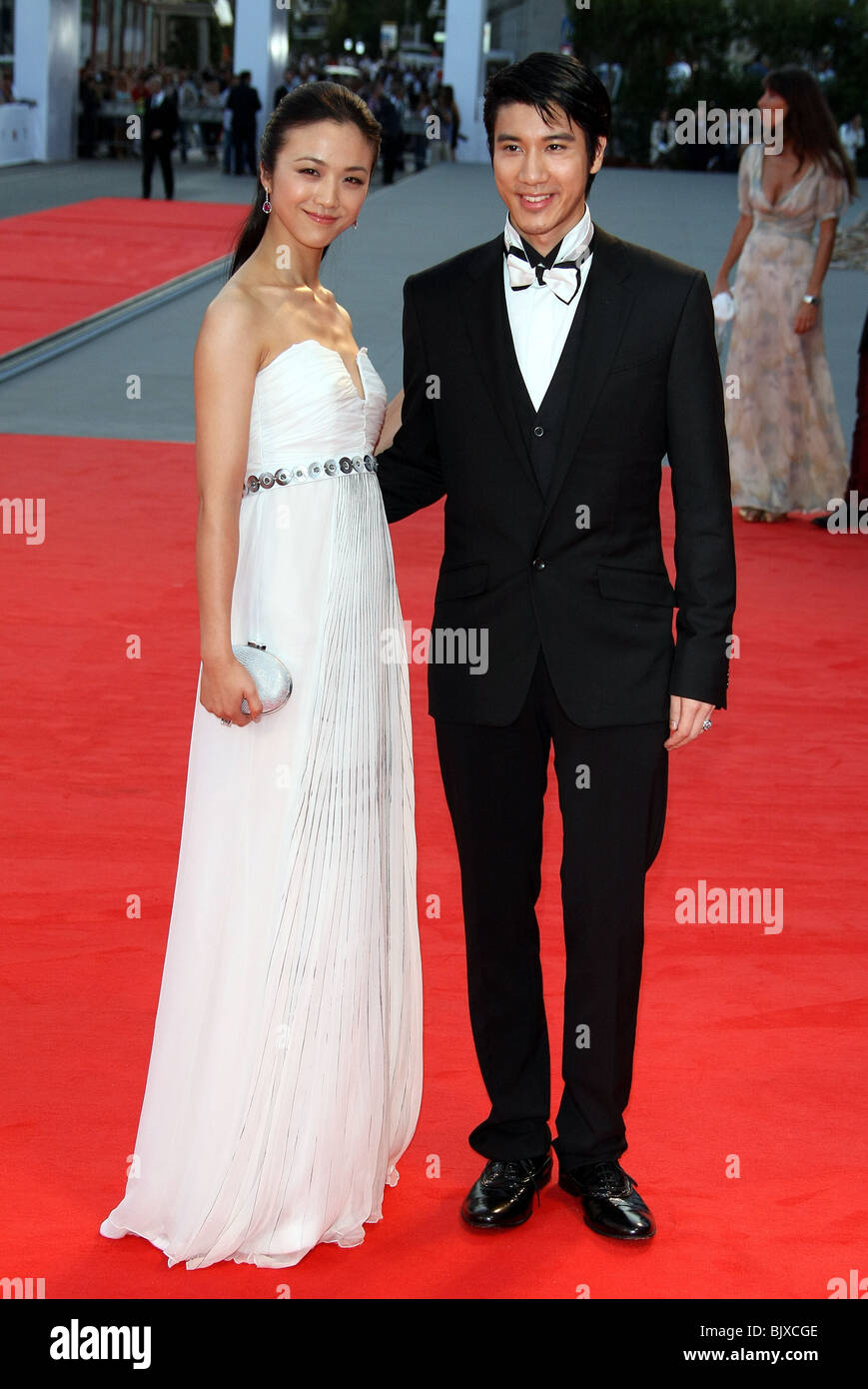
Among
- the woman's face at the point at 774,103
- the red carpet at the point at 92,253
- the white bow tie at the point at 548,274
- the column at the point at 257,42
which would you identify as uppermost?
the column at the point at 257,42

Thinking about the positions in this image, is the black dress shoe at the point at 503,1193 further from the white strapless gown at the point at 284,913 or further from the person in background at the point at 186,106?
the person in background at the point at 186,106

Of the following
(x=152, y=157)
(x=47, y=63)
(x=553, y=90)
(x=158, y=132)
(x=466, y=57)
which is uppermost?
(x=466, y=57)

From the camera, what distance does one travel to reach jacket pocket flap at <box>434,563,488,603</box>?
8.74 feet

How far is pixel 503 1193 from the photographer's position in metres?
2.78

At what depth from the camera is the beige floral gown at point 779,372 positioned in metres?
7.67

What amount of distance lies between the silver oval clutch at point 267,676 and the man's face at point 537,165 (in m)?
0.76

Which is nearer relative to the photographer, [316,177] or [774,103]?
[316,177]

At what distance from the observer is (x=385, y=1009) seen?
9.16 ft

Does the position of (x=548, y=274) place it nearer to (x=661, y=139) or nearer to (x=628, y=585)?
(x=628, y=585)

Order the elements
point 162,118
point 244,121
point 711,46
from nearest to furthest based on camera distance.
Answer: point 162,118 → point 244,121 → point 711,46

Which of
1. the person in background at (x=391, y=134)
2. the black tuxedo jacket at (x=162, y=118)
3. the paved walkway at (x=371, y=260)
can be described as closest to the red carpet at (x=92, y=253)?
the paved walkway at (x=371, y=260)

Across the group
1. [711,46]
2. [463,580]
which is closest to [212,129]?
[711,46]

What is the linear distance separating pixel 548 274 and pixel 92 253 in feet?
47.4

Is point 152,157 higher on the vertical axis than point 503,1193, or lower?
higher
